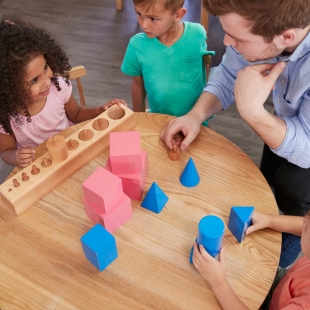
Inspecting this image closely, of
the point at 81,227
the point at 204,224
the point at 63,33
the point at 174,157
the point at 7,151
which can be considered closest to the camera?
the point at 204,224

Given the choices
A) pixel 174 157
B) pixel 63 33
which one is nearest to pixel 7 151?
pixel 174 157

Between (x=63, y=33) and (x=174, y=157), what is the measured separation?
1935 millimetres

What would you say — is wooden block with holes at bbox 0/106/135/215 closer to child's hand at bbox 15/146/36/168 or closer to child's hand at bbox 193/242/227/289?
child's hand at bbox 15/146/36/168

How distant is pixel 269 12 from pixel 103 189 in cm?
54

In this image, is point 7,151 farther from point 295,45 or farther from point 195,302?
point 295,45

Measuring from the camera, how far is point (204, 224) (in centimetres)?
80

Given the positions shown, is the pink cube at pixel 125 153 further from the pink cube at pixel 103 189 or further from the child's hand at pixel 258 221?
the child's hand at pixel 258 221

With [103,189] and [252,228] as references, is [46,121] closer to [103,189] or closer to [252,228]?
[103,189]

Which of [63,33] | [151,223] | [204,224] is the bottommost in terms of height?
[63,33]

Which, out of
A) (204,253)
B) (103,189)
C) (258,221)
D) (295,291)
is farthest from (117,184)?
(295,291)

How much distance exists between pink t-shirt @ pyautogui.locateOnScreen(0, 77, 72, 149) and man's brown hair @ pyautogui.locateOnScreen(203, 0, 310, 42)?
652 millimetres

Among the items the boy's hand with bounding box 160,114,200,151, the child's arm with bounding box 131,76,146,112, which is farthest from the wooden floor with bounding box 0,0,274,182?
the boy's hand with bounding box 160,114,200,151

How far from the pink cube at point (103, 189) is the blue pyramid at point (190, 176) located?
0.21 metres

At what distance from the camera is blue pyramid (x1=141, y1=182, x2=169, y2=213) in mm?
940
